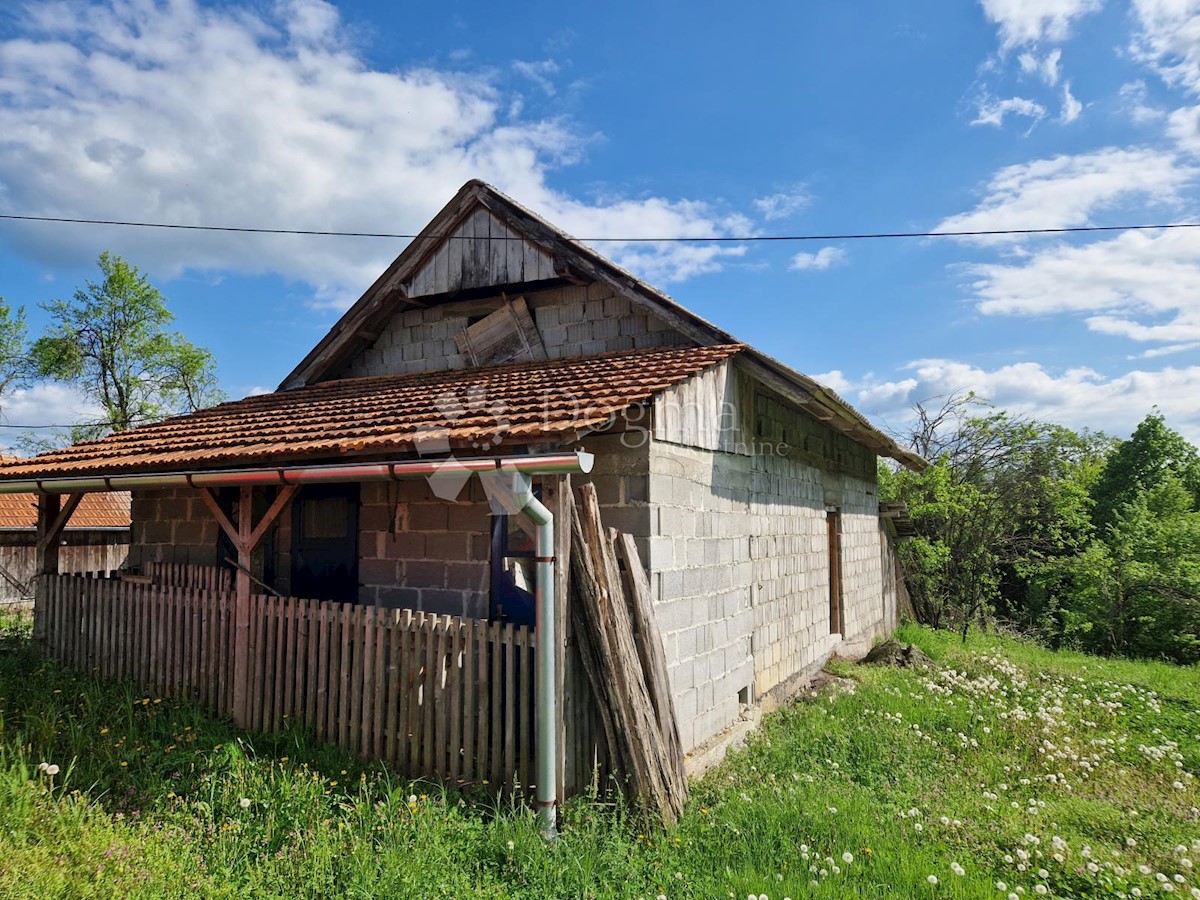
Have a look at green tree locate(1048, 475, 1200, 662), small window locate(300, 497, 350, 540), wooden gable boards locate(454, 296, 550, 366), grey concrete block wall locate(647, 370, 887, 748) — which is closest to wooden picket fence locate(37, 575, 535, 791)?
small window locate(300, 497, 350, 540)

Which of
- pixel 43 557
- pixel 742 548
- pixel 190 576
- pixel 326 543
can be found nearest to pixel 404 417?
pixel 326 543

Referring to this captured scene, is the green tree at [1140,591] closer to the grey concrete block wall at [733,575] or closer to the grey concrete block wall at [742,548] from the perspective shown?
the grey concrete block wall at [742,548]

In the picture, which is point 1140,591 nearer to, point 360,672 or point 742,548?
point 742,548

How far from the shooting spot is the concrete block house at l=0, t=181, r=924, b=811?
17.7ft

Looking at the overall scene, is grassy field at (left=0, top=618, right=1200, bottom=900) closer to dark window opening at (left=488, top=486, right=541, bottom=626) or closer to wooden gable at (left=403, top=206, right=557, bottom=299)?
dark window opening at (left=488, top=486, right=541, bottom=626)

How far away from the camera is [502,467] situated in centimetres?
452

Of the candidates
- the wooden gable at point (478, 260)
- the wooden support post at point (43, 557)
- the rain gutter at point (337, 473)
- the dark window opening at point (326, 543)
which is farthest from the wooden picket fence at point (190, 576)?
the wooden gable at point (478, 260)

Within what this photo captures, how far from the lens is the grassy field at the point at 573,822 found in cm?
371

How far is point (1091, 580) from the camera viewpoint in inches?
621

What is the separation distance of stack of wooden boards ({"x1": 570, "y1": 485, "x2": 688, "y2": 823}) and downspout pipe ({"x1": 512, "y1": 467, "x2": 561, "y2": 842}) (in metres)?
0.29

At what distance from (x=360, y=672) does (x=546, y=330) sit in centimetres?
483

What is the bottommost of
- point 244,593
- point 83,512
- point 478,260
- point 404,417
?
point 244,593

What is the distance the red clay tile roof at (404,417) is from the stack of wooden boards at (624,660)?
897 millimetres

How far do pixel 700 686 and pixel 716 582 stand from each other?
0.96 meters
